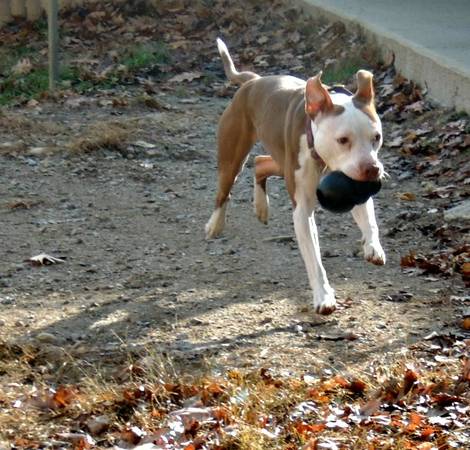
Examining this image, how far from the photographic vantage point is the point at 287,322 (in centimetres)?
621

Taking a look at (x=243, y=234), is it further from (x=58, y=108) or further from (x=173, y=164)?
(x=58, y=108)

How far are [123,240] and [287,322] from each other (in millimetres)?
1817

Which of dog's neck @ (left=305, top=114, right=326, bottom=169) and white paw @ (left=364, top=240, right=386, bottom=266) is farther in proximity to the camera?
white paw @ (left=364, top=240, right=386, bottom=266)

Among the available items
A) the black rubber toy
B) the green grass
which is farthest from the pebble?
the green grass

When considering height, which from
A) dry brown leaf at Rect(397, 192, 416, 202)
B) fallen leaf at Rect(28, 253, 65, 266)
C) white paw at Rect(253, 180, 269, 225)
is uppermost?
white paw at Rect(253, 180, 269, 225)

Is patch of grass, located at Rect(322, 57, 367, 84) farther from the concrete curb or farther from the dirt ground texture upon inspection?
the dirt ground texture

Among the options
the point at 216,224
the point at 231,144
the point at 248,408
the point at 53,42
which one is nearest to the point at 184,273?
the point at 216,224

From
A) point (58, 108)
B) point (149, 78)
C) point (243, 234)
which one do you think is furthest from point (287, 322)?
point (149, 78)

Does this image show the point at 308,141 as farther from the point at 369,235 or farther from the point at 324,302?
the point at 324,302

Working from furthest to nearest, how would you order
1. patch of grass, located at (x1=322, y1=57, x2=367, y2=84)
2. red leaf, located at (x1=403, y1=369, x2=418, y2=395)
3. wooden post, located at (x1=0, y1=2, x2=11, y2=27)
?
wooden post, located at (x1=0, y1=2, x2=11, y2=27) → patch of grass, located at (x1=322, y1=57, x2=367, y2=84) → red leaf, located at (x1=403, y1=369, x2=418, y2=395)

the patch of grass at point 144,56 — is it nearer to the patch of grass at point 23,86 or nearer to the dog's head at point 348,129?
Answer: the patch of grass at point 23,86

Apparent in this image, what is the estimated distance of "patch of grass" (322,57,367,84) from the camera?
10945 millimetres

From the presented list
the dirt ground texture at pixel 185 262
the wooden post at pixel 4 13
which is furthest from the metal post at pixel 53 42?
the wooden post at pixel 4 13

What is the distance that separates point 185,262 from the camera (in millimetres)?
7266
